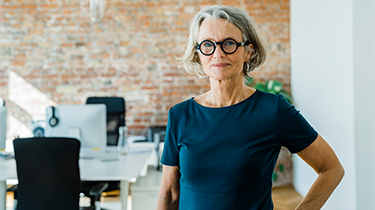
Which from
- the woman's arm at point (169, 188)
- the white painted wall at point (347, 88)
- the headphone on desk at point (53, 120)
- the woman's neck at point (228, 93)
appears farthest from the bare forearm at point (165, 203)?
the white painted wall at point (347, 88)

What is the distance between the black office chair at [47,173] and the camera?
180cm

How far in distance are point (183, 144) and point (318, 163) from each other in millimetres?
469

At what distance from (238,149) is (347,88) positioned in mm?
1994

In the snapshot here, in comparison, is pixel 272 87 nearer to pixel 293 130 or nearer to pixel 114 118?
pixel 114 118

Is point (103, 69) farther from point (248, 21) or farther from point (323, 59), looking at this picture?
point (248, 21)

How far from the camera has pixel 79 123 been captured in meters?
2.55

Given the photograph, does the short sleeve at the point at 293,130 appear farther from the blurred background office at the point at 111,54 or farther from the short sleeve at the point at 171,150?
the blurred background office at the point at 111,54

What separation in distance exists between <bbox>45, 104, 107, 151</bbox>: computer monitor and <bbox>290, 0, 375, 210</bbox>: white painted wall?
2.21 metres

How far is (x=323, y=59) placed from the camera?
305 centimetres

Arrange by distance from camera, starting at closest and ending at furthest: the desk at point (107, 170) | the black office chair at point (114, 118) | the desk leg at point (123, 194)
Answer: the desk at point (107, 170) < the desk leg at point (123, 194) < the black office chair at point (114, 118)

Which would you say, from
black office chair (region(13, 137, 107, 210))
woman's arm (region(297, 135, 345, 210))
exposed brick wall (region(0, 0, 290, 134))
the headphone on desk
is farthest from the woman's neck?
exposed brick wall (region(0, 0, 290, 134))

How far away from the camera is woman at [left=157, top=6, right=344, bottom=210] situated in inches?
37.7

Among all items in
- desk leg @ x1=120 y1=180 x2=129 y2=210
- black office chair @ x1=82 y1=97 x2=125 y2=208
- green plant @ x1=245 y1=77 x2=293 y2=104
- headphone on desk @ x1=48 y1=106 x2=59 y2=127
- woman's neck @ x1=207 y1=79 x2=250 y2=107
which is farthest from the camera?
green plant @ x1=245 y1=77 x2=293 y2=104

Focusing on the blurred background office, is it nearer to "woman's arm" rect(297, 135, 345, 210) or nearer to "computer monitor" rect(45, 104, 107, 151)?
"computer monitor" rect(45, 104, 107, 151)
